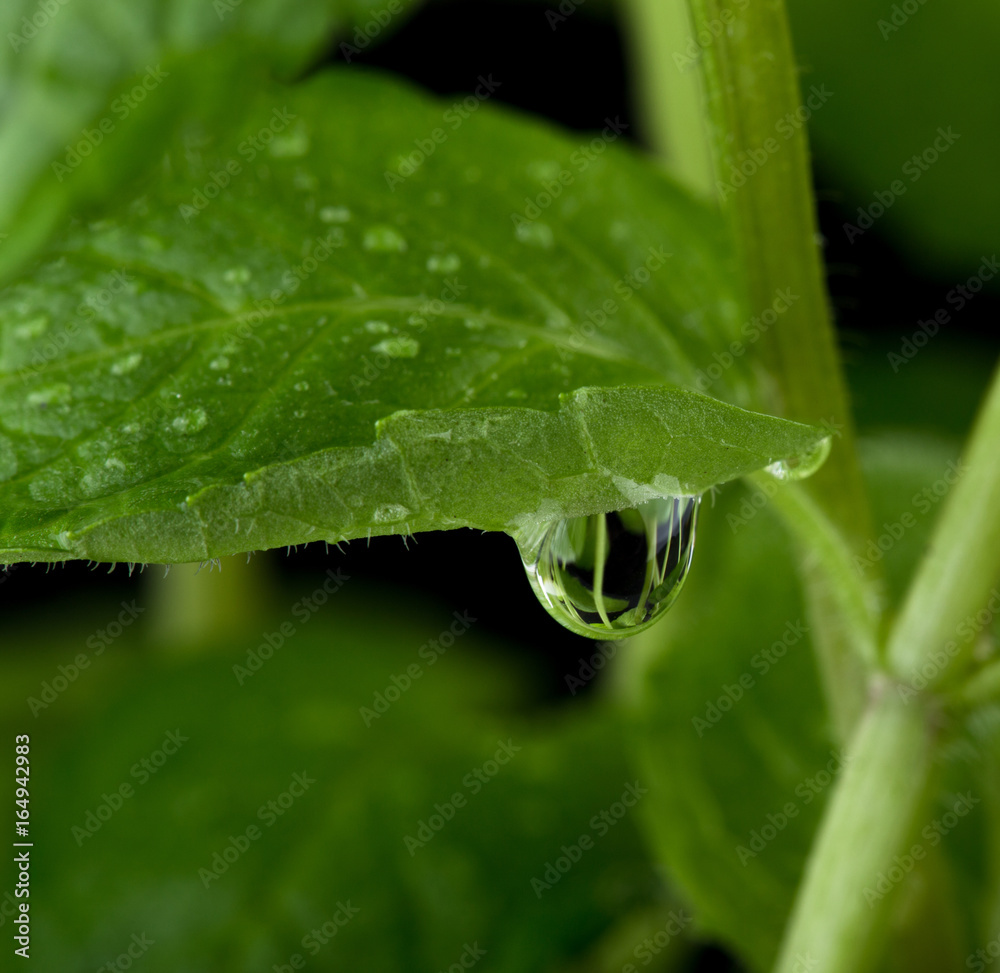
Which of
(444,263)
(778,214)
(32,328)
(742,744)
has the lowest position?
(742,744)

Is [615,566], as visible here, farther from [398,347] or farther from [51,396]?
[51,396]

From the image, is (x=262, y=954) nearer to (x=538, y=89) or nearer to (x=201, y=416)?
(x=201, y=416)

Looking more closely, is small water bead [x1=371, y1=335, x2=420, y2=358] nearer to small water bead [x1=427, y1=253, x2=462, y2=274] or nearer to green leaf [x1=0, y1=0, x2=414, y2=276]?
small water bead [x1=427, y1=253, x2=462, y2=274]

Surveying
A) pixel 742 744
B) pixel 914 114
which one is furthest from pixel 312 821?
pixel 914 114

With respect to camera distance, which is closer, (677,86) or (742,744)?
(742,744)

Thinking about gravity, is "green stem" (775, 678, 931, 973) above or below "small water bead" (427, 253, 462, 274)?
below

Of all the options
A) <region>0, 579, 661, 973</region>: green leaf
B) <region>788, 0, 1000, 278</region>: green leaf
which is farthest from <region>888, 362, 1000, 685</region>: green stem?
<region>788, 0, 1000, 278</region>: green leaf

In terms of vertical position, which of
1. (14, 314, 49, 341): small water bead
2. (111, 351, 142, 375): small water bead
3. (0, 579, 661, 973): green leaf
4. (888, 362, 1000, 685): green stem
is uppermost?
(888, 362, 1000, 685): green stem
